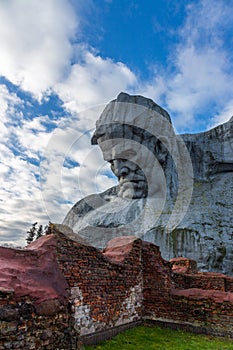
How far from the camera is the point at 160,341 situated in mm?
6465

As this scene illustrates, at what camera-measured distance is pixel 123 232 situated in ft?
66.2

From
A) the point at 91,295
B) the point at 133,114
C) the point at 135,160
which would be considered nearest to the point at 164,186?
the point at 135,160

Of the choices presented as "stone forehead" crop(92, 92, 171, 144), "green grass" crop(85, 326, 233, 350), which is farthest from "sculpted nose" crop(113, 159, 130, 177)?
"green grass" crop(85, 326, 233, 350)

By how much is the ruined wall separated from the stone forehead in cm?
1417

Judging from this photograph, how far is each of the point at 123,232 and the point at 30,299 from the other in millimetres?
16461

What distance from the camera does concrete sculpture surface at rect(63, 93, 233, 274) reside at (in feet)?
62.8

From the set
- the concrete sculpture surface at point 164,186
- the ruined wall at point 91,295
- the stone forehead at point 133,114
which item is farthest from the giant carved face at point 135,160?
the ruined wall at point 91,295

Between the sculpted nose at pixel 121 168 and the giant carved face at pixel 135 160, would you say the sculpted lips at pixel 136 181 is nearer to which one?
the giant carved face at pixel 135 160

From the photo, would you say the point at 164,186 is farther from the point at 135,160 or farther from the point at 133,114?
the point at 133,114

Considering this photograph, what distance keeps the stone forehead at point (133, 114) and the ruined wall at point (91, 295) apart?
46.5ft

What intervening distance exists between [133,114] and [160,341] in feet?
59.1

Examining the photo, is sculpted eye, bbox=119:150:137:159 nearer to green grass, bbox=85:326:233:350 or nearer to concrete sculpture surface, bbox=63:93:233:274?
concrete sculpture surface, bbox=63:93:233:274

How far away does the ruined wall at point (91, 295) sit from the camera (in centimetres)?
388

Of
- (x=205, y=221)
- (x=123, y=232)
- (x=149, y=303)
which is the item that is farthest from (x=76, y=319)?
(x=205, y=221)
